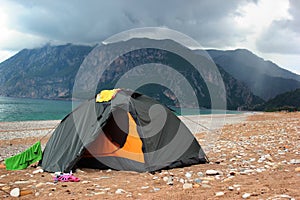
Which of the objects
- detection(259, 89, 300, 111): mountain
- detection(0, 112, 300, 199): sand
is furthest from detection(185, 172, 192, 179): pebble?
detection(259, 89, 300, 111): mountain

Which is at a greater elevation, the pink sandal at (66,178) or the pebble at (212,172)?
the pebble at (212,172)

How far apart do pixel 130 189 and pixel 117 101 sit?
13.0 ft

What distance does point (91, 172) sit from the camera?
9.08 metres

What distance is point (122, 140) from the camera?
32.2 feet

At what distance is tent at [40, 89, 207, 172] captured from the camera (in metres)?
9.06

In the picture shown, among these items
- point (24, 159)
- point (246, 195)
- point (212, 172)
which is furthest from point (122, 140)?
point (246, 195)

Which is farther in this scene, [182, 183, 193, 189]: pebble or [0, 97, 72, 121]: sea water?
[0, 97, 72, 121]: sea water

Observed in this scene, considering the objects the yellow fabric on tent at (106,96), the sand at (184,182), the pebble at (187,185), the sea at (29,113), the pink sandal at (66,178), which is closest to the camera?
the sand at (184,182)

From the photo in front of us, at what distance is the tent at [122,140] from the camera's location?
906 centimetres

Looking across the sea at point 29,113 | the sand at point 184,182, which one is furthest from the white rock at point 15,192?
the sea at point 29,113

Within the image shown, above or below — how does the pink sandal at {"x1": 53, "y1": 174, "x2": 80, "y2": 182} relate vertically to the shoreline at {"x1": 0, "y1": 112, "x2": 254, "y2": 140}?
above

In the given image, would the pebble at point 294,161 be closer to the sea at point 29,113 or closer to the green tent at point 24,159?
the green tent at point 24,159

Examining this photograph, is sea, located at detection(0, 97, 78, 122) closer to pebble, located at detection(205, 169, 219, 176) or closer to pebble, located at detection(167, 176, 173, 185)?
pebble, located at detection(167, 176, 173, 185)

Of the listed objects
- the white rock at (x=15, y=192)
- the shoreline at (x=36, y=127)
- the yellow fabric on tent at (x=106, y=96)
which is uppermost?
the yellow fabric on tent at (x=106, y=96)
